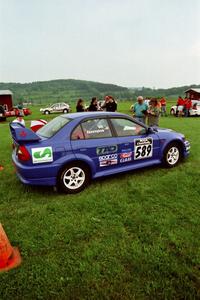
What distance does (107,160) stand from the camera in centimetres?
465

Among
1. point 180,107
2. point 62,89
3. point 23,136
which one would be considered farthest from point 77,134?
point 62,89

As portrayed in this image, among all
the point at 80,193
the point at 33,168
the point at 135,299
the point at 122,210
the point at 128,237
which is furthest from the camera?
the point at 80,193

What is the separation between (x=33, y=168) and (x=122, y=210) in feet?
5.49

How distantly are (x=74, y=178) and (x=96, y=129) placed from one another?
1.07m

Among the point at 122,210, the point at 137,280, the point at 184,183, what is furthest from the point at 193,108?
the point at 137,280

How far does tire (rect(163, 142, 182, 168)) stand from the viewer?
5.50 meters

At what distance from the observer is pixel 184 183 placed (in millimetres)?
4668

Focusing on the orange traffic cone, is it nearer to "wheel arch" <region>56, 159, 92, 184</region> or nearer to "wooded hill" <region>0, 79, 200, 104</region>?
"wheel arch" <region>56, 159, 92, 184</region>

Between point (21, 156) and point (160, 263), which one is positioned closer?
point (160, 263)

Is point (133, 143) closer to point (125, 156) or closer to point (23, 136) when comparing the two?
point (125, 156)

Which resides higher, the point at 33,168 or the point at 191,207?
the point at 33,168

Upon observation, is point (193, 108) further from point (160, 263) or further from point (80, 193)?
point (160, 263)

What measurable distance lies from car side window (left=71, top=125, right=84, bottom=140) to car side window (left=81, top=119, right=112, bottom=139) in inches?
3.3

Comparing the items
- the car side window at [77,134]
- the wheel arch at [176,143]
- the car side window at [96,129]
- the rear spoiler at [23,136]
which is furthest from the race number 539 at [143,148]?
the rear spoiler at [23,136]
